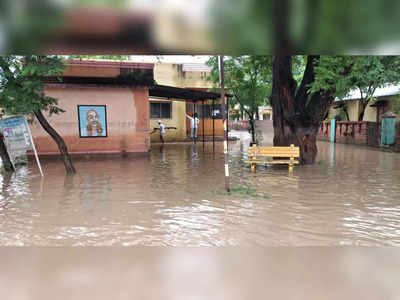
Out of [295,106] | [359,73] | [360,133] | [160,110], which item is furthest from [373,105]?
[359,73]

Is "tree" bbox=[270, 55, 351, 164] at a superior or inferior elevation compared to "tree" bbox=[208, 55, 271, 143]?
inferior

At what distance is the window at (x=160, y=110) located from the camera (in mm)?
21156

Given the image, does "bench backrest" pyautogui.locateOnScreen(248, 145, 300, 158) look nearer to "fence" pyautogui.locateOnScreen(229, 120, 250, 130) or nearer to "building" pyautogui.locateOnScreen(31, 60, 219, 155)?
"building" pyautogui.locateOnScreen(31, 60, 219, 155)

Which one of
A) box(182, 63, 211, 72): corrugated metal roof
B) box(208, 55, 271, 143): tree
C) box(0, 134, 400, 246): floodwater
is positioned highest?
box(182, 63, 211, 72): corrugated metal roof

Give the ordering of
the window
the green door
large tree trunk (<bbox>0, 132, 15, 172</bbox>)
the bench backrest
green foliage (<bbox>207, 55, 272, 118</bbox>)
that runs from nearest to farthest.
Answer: the bench backrest
large tree trunk (<bbox>0, 132, 15, 172</bbox>)
green foliage (<bbox>207, 55, 272, 118</bbox>)
the green door
the window

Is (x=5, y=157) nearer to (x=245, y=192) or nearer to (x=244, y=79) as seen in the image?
(x=245, y=192)

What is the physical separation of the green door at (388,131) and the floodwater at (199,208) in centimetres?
828

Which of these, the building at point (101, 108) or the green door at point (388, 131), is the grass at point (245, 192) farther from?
the green door at point (388, 131)

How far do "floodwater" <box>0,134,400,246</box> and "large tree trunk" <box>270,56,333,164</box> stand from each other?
1345 millimetres

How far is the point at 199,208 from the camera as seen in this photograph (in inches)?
231

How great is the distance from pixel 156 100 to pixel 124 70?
7616mm

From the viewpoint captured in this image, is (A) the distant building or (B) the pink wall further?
(A) the distant building

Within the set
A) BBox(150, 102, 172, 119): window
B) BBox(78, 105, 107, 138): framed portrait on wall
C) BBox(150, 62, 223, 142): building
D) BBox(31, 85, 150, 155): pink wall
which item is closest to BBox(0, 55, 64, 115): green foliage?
BBox(31, 85, 150, 155): pink wall

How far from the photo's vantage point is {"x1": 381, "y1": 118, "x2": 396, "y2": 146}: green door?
16938 mm
